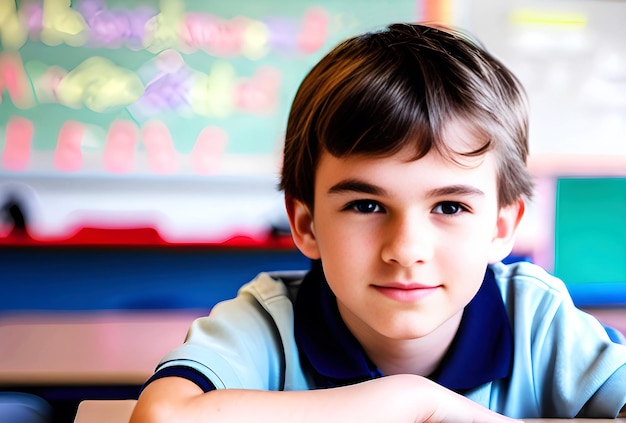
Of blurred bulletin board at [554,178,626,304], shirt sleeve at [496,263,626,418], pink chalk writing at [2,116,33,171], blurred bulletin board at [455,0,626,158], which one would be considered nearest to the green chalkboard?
pink chalk writing at [2,116,33,171]

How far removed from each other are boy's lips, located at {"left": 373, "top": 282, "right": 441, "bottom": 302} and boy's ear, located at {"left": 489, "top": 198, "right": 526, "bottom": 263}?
155 mm

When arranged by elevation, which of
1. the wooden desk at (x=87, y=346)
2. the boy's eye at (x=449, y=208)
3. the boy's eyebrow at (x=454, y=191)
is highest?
the boy's eyebrow at (x=454, y=191)

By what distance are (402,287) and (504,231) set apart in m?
0.21

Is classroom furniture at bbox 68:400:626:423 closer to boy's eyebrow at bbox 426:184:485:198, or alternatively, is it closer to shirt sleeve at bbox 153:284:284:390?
shirt sleeve at bbox 153:284:284:390

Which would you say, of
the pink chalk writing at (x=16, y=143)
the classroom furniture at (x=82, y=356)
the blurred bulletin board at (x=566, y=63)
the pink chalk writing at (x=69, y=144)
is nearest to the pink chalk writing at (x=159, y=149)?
the pink chalk writing at (x=69, y=144)

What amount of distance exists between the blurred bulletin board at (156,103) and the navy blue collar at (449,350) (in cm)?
114

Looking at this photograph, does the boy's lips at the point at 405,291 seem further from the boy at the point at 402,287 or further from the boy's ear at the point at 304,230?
the boy's ear at the point at 304,230

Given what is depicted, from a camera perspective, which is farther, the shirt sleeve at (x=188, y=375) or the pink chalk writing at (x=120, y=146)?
the pink chalk writing at (x=120, y=146)

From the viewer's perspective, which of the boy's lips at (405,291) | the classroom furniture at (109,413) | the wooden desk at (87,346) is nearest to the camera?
the classroom furniture at (109,413)

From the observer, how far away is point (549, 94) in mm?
2041

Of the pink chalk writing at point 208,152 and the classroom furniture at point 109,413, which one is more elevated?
the classroom furniture at point 109,413

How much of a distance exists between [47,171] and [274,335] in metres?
1.30

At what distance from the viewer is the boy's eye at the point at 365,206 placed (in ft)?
2.44

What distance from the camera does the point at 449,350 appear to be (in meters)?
0.89
